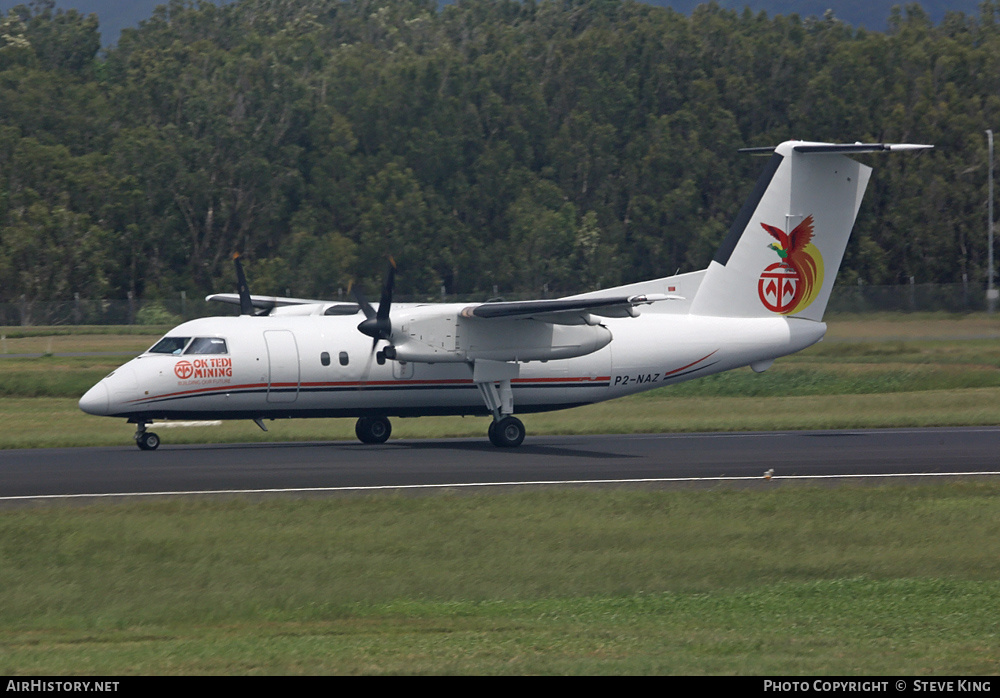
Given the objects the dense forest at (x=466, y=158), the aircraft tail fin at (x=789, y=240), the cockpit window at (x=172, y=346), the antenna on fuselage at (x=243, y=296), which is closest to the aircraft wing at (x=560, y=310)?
the aircraft tail fin at (x=789, y=240)

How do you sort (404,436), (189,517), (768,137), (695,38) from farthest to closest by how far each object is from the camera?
(695,38) < (768,137) < (404,436) < (189,517)

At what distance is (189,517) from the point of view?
15.2 metres

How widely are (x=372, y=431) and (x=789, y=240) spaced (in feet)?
31.6

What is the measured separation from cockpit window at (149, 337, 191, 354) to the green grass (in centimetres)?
703

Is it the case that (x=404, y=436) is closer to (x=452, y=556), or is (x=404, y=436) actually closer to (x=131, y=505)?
(x=131, y=505)

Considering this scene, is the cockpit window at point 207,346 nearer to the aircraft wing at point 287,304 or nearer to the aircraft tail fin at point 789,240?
the aircraft wing at point 287,304

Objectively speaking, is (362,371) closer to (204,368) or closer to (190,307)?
(204,368)

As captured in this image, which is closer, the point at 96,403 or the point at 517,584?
the point at 517,584

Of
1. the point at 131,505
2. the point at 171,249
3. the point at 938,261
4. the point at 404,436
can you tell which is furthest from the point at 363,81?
the point at 131,505

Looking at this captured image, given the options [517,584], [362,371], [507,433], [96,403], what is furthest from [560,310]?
[517,584]

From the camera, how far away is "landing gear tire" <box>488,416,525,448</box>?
23.9 metres

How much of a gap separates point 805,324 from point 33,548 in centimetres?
1671

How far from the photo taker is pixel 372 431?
24.8m

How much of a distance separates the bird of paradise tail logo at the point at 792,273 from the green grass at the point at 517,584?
27.9 ft
